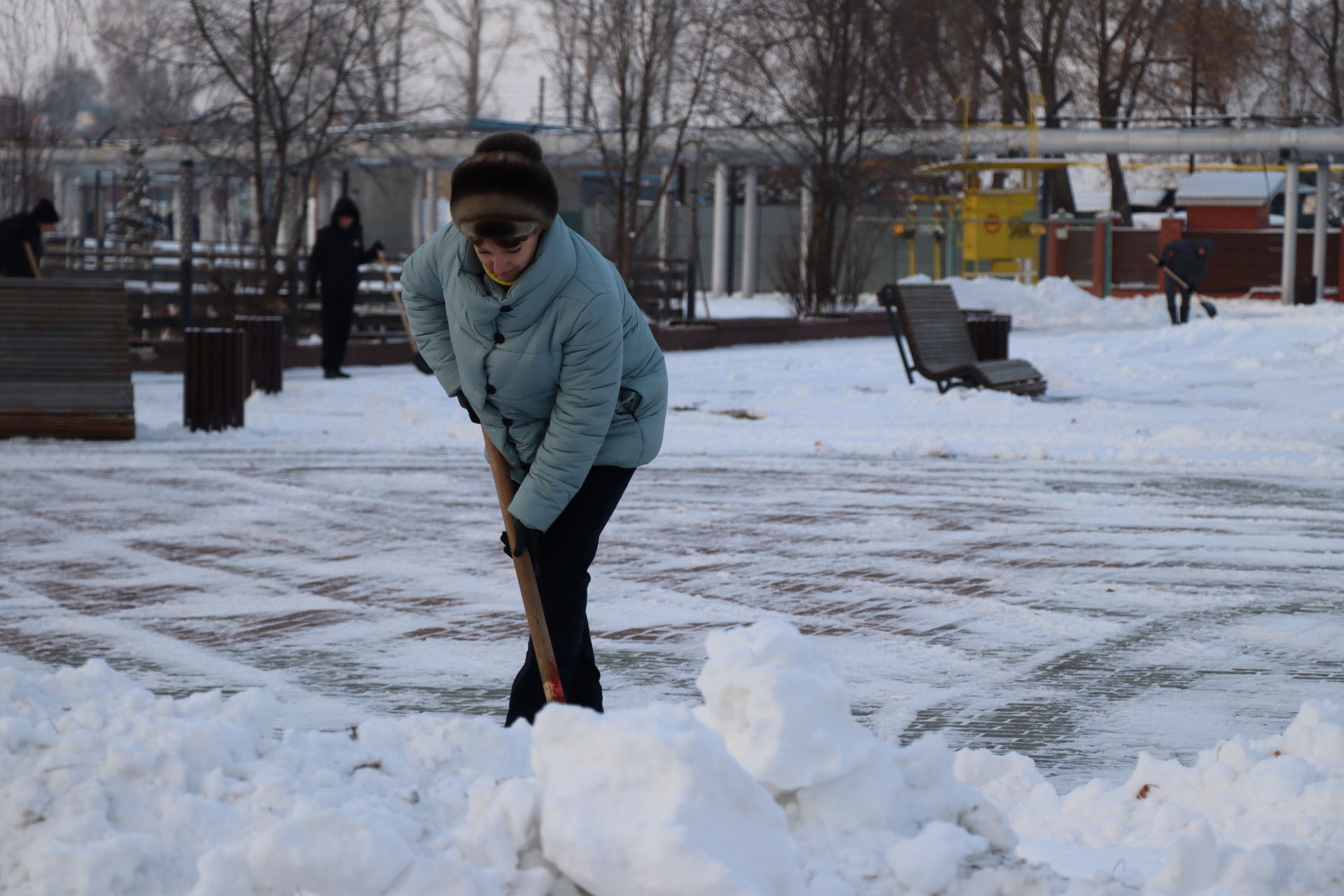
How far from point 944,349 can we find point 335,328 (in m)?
6.17

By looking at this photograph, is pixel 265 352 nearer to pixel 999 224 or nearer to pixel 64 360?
pixel 64 360

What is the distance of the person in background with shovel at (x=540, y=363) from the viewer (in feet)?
11.1

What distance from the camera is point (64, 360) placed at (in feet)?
36.2

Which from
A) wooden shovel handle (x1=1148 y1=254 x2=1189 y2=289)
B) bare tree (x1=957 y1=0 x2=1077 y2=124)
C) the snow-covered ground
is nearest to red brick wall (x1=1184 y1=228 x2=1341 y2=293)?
bare tree (x1=957 y1=0 x2=1077 y2=124)

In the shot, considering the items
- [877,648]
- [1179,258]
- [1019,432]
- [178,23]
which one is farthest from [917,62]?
[877,648]

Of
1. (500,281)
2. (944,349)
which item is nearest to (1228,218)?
(944,349)

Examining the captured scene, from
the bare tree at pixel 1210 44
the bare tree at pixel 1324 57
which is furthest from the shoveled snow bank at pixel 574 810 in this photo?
the bare tree at pixel 1324 57

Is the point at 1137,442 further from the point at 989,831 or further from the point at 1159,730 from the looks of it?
the point at 989,831

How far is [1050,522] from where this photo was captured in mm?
7793

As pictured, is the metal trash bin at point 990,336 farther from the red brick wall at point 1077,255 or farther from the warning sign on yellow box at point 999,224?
the red brick wall at point 1077,255

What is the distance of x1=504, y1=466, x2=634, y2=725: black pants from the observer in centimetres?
379

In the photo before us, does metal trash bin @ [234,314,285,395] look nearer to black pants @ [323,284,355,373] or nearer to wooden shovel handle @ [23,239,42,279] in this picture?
black pants @ [323,284,355,373]

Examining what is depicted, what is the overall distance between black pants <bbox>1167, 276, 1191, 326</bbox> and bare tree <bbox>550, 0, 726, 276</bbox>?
7.56 m

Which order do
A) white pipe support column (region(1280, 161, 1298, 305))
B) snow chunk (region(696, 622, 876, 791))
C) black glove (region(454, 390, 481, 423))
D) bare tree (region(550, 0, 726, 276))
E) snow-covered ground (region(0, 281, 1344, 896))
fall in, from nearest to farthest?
snow-covered ground (region(0, 281, 1344, 896)), snow chunk (region(696, 622, 876, 791)), black glove (region(454, 390, 481, 423)), bare tree (region(550, 0, 726, 276)), white pipe support column (region(1280, 161, 1298, 305))
